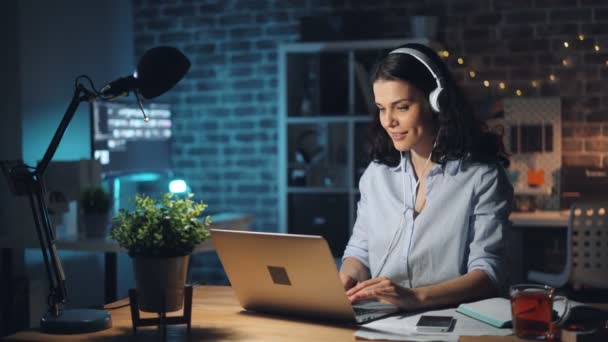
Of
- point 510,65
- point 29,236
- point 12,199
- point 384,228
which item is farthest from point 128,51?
point 384,228

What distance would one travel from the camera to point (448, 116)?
2.21 meters

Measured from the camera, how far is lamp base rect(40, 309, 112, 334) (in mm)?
1754

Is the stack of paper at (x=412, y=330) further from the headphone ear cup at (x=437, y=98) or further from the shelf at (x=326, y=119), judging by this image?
the shelf at (x=326, y=119)

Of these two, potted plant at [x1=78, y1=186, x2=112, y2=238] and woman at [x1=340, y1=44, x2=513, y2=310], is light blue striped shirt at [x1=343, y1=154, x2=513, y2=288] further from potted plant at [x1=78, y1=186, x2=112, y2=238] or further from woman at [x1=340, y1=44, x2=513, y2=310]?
potted plant at [x1=78, y1=186, x2=112, y2=238]

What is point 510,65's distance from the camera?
496 cm

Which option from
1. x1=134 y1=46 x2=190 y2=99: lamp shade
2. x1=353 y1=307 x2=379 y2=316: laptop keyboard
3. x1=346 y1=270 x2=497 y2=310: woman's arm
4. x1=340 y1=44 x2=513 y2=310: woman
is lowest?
x1=353 y1=307 x2=379 y2=316: laptop keyboard

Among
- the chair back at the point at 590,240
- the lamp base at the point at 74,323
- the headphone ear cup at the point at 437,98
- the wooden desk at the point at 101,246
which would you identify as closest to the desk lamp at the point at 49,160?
the lamp base at the point at 74,323

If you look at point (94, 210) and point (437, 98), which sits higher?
point (437, 98)

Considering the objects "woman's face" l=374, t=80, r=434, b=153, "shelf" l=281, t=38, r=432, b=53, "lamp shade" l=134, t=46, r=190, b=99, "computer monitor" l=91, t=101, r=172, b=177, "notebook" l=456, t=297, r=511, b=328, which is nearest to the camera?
"notebook" l=456, t=297, r=511, b=328

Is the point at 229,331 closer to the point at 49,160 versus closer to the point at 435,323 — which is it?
the point at 435,323

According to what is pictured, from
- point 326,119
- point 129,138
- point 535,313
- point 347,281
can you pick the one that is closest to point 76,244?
point 129,138

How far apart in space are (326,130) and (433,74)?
110 inches

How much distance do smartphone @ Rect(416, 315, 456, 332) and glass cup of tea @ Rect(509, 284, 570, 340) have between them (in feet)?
0.49

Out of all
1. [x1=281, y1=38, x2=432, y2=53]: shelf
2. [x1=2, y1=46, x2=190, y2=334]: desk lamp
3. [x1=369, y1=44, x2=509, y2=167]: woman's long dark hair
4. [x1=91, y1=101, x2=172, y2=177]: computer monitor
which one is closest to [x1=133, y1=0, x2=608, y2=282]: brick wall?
[x1=281, y1=38, x2=432, y2=53]: shelf
